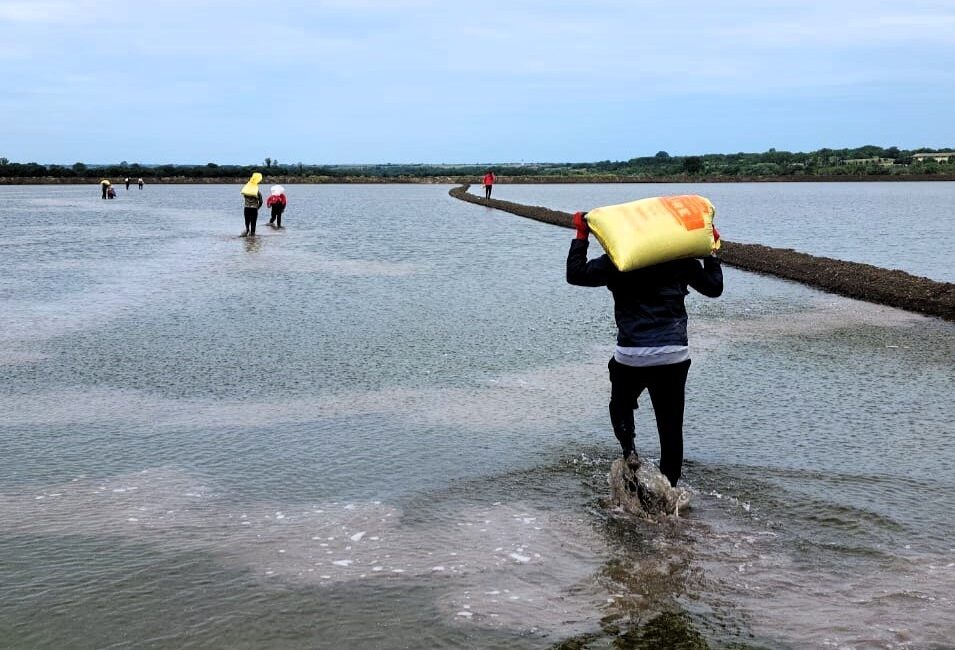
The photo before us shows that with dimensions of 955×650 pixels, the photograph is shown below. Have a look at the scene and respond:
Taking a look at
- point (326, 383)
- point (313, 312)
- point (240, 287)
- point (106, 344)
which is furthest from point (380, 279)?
point (326, 383)

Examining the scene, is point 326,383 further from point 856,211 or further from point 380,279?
point 856,211

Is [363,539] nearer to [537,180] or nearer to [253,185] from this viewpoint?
[253,185]

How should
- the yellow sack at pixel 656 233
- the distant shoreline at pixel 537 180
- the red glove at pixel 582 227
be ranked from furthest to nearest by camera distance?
the distant shoreline at pixel 537 180
the red glove at pixel 582 227
the yellow sack at pixel 656 233

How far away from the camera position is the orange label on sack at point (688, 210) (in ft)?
19.0

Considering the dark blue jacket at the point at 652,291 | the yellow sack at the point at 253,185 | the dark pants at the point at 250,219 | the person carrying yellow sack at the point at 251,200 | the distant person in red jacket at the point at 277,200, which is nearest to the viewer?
the dark blue jacket at the point at 652,291

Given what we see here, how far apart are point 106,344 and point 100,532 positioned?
6.52 metres

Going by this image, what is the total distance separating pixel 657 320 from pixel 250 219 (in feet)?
82.9

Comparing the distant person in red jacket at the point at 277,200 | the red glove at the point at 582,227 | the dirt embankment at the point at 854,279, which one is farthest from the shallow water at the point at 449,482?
the distant person in red jacket at the point at 277,200

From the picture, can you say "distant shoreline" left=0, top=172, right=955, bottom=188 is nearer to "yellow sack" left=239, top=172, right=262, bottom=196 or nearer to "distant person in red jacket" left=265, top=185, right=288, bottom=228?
"distant person in red jacket" left=265, top=185, right=288, bottom=228

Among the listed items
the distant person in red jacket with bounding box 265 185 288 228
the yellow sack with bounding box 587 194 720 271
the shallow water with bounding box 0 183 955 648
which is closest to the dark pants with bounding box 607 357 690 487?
the shallow water with bounding box 0 183 955 648

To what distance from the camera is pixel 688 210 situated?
5824mm

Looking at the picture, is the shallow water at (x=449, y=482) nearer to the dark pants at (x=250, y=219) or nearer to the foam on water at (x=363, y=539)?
the foam on water at (x=363, y=539)

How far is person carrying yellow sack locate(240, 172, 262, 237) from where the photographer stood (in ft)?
85.7

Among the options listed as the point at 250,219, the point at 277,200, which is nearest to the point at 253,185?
the point at 250,219
